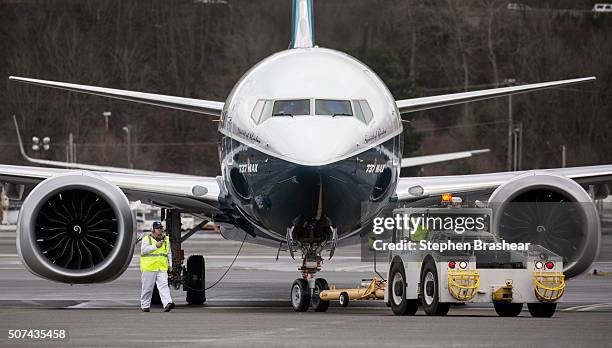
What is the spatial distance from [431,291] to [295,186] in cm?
234

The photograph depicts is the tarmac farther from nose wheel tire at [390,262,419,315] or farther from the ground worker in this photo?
the ground worker

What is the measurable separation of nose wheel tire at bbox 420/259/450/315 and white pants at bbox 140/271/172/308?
12.6 ft

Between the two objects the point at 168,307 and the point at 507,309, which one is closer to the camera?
the point at 507,309

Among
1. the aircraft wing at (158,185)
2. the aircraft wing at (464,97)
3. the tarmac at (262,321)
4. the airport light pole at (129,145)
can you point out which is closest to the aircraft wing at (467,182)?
the aircraft wing at (464,97)

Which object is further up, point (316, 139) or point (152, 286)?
point (316, 139)

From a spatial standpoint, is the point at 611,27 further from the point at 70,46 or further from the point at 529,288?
the point at 529,288

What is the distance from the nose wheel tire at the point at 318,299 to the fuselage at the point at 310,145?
78 cm

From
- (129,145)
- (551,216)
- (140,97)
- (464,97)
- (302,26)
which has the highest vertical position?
(129,145)

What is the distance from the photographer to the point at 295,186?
18.3 metres

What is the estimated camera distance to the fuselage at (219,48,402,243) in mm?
18219

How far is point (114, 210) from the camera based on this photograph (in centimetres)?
2005

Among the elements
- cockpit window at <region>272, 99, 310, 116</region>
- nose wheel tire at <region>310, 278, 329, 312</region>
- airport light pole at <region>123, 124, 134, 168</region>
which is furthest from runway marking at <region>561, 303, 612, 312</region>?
airport light pole at <region>123, 124, 134, 168</region>

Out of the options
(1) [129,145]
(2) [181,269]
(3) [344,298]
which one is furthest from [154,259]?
(1) [129,145]

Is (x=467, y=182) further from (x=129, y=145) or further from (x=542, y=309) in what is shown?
(x=129, y=145)
